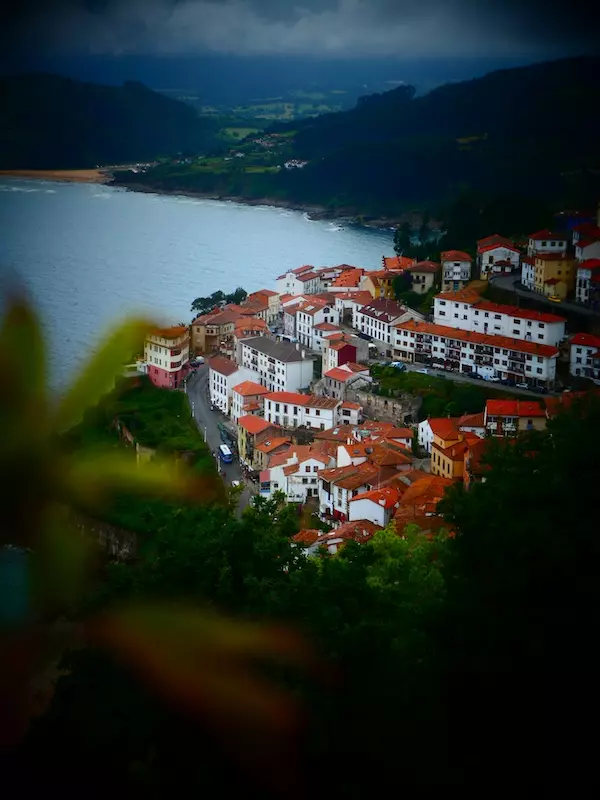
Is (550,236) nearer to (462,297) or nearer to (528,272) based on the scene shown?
(528,272)

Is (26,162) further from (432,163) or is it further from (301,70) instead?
(301,70)

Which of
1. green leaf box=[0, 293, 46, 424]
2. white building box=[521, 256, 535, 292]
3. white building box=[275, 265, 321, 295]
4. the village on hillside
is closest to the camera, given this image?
green leaf box=[0, 293, 46, 424]

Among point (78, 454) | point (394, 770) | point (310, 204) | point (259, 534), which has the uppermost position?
point (78, 454)

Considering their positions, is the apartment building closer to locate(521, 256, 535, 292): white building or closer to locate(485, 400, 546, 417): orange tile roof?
locate(485, 400, 546, 417): orange tile roof

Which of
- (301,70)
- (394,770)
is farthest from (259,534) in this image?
(301,70)

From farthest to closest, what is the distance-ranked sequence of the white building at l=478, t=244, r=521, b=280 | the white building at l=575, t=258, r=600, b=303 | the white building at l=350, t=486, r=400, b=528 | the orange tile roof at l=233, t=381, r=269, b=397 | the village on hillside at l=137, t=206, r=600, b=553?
the white building at l=478, t=244, r=521, b=280
the white building at l=575, t=258, r=600, b=303
the orange tile roof at l=233, t=381, r=269, b=397
the village on hillside at l=137, t=206, r=600, b=553
the white building at l=350, t=486, r=400, b=528

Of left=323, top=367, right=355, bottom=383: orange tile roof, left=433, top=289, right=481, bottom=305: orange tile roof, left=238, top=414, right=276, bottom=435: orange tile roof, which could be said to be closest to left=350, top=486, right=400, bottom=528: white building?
left=238, top=414, right=276, bottom=435: orange tile roof

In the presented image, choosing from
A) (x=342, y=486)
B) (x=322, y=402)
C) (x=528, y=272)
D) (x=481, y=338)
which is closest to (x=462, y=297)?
(x=481, y=338)
